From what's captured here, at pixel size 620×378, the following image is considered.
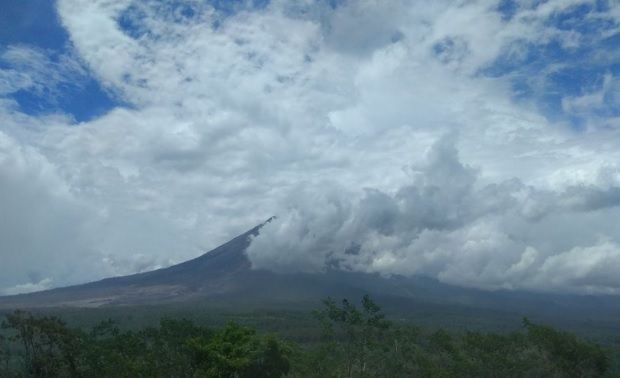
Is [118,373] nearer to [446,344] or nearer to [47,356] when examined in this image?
[47,356]

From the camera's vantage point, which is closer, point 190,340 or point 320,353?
point 190,340

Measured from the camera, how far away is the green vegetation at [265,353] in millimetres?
25078

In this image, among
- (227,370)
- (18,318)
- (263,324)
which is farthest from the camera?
(263,324)

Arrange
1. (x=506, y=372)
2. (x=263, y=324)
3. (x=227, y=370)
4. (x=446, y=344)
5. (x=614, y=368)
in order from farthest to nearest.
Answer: (x=263, y=324) → (x=614, y=368) → (x=446, y=344) → (x=506, y=372) → (x=227, y=370)

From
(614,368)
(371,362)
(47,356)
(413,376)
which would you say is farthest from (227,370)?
(614,368)

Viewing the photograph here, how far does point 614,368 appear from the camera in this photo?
169 feet

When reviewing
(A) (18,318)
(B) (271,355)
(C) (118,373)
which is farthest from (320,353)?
(A) (18,318)

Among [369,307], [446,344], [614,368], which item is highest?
[369,307]

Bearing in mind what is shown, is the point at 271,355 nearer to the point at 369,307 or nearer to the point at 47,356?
the point at 369,307

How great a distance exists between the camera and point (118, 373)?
2481 centimetres

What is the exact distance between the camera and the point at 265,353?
29031 mm

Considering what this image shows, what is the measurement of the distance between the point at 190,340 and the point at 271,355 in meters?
4.38

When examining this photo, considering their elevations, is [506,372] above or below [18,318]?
below

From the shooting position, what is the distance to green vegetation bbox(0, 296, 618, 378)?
987 inches
